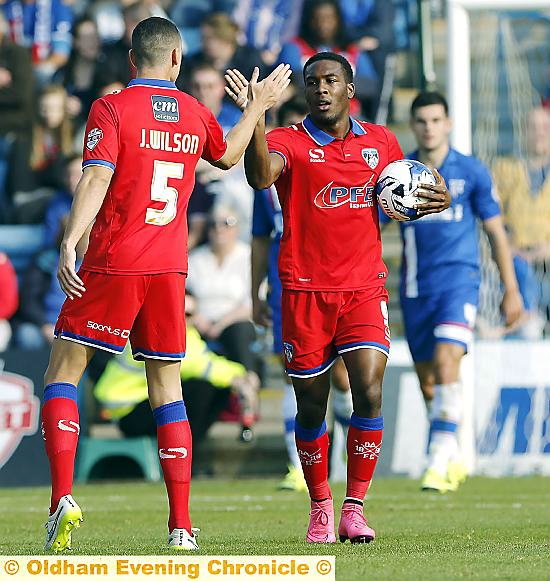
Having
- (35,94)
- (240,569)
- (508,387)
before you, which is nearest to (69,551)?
(240,569)

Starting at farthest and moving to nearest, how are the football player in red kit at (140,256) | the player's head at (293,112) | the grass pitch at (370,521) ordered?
the player's head at (293,112)
the football player in red kit at (140,256)
the grass pitch at (370,521)

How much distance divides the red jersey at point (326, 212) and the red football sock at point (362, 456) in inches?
26.9

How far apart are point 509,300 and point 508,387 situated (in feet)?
8.52

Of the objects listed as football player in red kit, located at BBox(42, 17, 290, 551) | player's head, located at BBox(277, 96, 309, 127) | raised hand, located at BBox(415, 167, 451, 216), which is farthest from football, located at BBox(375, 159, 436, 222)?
player's head, located at BBox(277, 96, 309, 127)

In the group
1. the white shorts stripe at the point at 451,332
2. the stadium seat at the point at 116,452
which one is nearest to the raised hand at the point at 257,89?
the white shorts stripe at the point at 451,332

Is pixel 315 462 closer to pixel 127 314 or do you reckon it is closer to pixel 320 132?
pixel 127 314

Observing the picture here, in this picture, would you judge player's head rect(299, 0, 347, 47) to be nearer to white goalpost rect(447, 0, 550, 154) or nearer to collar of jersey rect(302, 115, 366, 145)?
white goalpost rect(447, 0, 550, 154)

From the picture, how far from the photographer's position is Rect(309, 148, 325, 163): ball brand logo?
21.4ft

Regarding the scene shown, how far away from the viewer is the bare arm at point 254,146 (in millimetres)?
6129

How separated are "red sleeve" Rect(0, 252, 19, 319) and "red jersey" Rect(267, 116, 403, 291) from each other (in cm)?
666

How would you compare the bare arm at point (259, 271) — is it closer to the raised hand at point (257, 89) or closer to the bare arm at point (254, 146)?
the bare arm at point (254, 146)

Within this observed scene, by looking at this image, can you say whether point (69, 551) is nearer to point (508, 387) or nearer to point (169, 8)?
point (508, 387)

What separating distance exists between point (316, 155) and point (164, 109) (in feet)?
3.22

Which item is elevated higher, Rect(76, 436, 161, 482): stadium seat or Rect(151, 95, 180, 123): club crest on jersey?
Rect(151, 95, 180, 123): club crest on jersey
